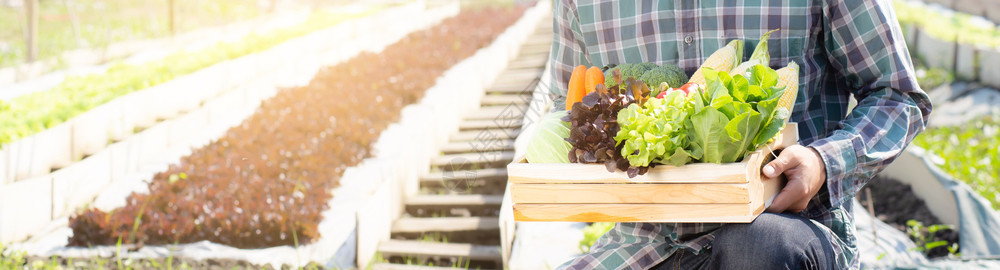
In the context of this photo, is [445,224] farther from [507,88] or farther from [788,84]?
[788,84]

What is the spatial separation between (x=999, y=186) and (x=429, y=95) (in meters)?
4.77

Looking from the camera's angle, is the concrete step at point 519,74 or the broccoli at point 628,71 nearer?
the broccoli at point 628,71

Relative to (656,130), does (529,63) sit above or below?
below

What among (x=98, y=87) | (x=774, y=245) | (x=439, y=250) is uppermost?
(x=774, y=245)

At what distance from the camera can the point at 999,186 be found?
15.5ft

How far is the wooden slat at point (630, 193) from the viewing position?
1.58 meters

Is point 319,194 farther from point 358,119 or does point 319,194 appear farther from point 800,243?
point 800,243

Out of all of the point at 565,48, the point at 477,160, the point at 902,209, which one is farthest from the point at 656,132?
the point at 477,160

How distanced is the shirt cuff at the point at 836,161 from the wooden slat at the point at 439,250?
3090mm

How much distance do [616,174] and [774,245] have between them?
313 millimetres

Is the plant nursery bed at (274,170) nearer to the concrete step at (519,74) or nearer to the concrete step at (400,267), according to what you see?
the concrete step at (400,267)

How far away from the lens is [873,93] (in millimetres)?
1918

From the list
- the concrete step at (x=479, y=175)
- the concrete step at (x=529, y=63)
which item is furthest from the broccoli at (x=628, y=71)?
the concrete step at (x=529, y=63)

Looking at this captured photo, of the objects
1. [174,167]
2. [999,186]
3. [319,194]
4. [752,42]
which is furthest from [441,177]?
[752,42]
